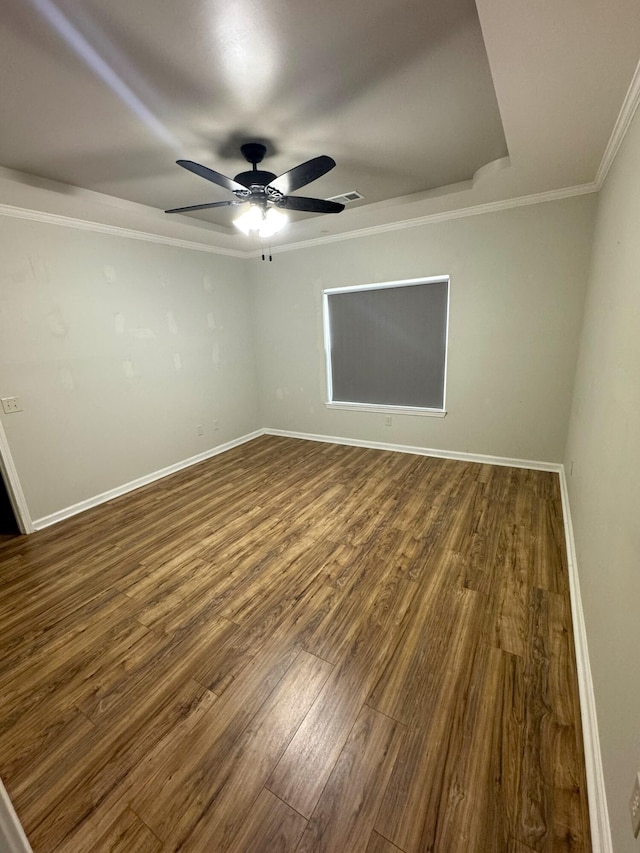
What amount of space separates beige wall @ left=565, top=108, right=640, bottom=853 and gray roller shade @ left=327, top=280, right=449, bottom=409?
5.14 ft

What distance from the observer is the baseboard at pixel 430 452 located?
350 cm

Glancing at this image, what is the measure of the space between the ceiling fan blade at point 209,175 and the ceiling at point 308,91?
0.29 m

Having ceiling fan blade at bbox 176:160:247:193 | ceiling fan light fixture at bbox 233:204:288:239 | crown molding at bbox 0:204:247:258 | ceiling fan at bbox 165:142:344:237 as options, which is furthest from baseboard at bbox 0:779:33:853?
crown molding at bbox 0:204:247:258

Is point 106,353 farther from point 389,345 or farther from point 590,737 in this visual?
point 590,737

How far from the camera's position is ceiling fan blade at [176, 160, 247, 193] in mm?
1686

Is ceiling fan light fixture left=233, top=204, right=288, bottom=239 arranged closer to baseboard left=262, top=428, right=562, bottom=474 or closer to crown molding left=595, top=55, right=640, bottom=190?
crown molding left=595, top=55, right=640, bottom=190

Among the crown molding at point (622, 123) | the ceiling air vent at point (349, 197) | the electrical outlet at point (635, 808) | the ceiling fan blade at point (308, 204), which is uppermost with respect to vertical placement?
the ceiling air vent at point (349, 197)

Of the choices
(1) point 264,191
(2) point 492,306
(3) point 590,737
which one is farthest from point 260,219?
(3) point 590,737

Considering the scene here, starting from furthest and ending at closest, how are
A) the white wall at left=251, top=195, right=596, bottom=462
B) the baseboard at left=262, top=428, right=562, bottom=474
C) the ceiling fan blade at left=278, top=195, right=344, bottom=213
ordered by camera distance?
the baseboard at left=262, top=428, right=562, bottom=474
the white wall at left=251, top=195, right=596, bottom=462
the ceiling fan blade at left=278, top=195, right=344, bottom=213

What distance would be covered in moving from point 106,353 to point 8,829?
3.44 metres

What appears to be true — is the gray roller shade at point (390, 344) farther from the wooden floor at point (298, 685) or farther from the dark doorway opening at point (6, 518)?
the dark doorway opening at point (6, 518)

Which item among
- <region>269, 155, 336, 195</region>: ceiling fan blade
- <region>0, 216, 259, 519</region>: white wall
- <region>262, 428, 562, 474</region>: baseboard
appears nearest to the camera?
<region>269, 155, 336, 195</region>: ceiling fan blade

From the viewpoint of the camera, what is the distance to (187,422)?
421 cm

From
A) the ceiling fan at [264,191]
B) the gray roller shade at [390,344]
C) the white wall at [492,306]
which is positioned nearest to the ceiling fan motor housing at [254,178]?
the ceiling fan at [264,191]
